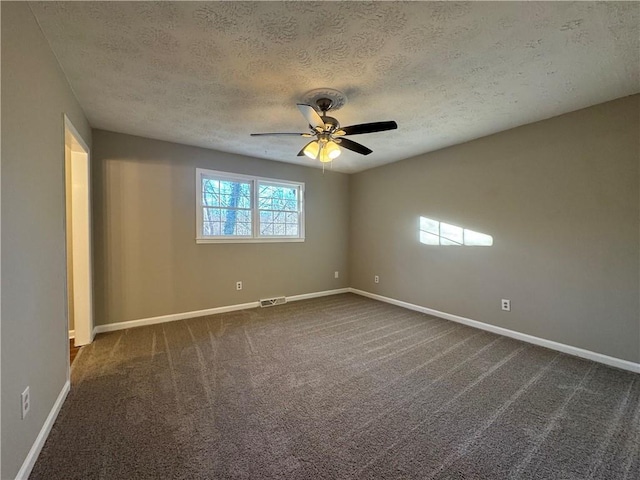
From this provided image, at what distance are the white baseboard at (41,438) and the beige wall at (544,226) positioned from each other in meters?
4.10

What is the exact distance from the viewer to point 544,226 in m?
2.89

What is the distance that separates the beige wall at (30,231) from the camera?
123cm

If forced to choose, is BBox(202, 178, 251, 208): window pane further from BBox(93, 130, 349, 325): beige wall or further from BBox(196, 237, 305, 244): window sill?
BBox(196, 237, 305, 244): window sill

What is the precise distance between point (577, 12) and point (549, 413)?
2.49 metres

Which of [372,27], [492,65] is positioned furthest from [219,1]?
[492,65]

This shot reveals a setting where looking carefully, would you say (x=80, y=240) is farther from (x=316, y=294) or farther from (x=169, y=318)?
(x=316, y=294)

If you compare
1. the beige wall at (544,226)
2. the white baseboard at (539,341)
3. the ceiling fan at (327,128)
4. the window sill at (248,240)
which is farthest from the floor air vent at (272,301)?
the ceiling fan at (327,128)

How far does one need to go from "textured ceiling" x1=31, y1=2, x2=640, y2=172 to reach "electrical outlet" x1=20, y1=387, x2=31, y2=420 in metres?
2.05

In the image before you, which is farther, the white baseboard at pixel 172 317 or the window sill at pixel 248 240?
the window sill at pixel 248 240

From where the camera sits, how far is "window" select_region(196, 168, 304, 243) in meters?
3.94

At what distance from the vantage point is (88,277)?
9.61 feet

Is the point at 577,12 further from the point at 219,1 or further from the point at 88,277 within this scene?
the point at 88,277

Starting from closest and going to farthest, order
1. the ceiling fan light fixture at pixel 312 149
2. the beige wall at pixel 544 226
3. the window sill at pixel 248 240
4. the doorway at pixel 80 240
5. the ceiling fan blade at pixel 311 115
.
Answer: the ceiling fan blade at pixel 311 115 → the beige wall at pixel 544 226 → the ceiling fan light fixture at pixel 312 149 → the doorway at pixel 80 240 → the window sill at pixel 248 240

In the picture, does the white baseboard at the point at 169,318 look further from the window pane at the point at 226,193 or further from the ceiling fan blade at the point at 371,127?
the ceiling fan blade at the point at 371,127
